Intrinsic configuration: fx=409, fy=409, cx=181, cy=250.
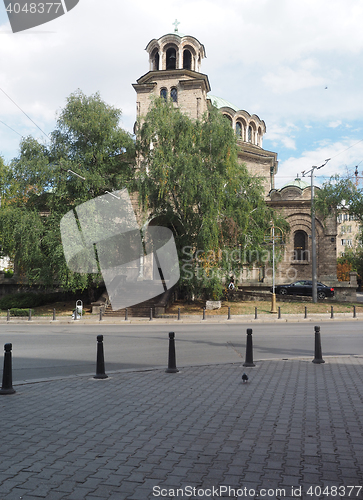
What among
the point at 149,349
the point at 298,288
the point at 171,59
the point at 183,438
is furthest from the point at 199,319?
the point at 171,59

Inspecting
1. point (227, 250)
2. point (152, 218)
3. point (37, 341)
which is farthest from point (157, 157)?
point (37, 341)

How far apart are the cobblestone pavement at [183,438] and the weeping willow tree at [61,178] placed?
18.4 m

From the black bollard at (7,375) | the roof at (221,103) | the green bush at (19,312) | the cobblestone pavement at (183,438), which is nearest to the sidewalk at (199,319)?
the green bush at (19,312)

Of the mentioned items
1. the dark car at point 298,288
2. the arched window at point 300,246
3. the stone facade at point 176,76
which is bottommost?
the dark car at point 298,288

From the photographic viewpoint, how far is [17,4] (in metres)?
7.93

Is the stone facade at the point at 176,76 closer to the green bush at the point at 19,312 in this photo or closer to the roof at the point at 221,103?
the roof at the point at 221,103

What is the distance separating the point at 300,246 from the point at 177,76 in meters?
20.8

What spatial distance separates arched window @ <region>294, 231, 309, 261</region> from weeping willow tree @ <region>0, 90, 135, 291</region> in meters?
21.0

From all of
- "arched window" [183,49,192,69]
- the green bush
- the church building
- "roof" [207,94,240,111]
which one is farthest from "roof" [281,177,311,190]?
the green bush

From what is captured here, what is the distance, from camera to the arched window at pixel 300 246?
41656mm

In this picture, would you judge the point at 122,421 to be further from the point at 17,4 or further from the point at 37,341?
the point at 37,341

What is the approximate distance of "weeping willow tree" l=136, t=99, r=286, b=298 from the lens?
23.3 metres

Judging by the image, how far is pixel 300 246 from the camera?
1654 inches

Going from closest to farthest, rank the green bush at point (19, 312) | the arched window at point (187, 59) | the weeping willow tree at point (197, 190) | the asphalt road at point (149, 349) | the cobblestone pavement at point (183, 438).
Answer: the cobblestone pavement at point (183, 438) → the asphalt road at point (149, 349) → the weeping willow tree at point (197, 190) → the green bush at point (19, 312) → the arched window at point (187, 59)
